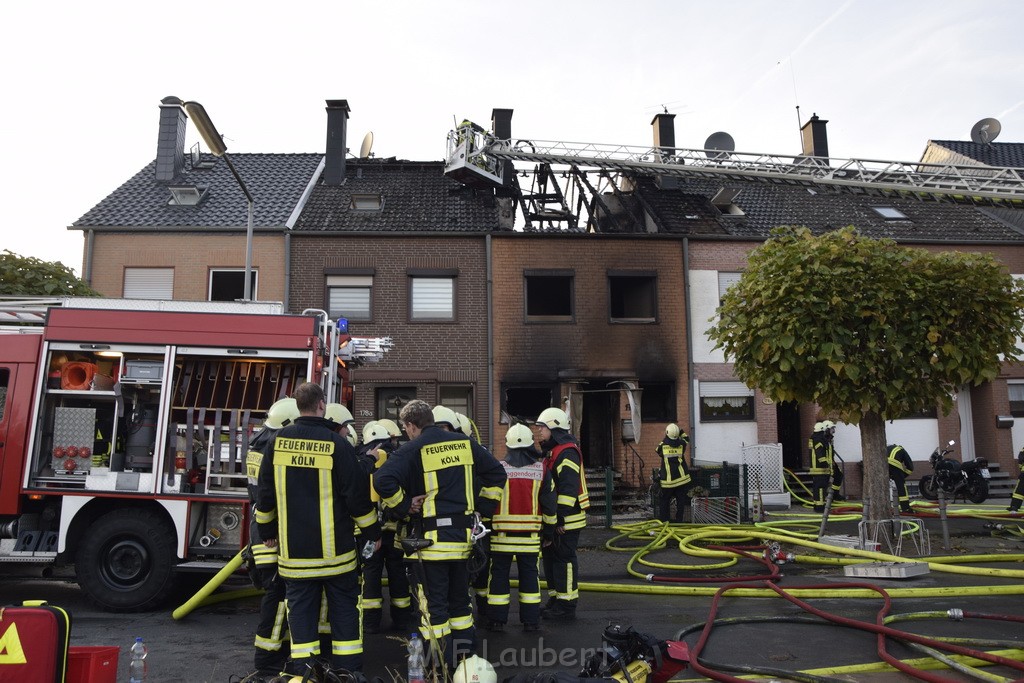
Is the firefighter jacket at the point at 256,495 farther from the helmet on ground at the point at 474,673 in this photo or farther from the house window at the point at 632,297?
the house window at the point at 632,297

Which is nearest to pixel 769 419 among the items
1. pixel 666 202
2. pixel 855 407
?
pixel 666 202

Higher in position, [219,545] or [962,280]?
[962,280]

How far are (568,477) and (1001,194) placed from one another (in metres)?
11.8

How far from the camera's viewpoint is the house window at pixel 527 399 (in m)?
17.2

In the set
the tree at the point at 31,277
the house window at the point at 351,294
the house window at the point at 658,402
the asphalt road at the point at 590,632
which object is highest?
the house window at the point at 351,294

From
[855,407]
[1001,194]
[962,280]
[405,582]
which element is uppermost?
[1001,194]

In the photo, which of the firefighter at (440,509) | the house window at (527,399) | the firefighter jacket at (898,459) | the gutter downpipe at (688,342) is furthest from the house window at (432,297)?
the firefighter at (440,509)

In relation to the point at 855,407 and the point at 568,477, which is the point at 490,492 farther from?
the point at 855,407

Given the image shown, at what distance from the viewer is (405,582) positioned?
688 cm

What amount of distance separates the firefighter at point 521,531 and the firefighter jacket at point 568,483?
11 cm

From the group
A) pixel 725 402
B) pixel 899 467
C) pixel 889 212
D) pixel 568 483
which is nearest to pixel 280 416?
pixel 568 483

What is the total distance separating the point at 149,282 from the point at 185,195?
2817mm

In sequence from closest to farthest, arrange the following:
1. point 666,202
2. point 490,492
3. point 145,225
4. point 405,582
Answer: point 490,492
point 405,582
point 145,225
point 666,202

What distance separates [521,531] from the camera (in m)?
6.59
